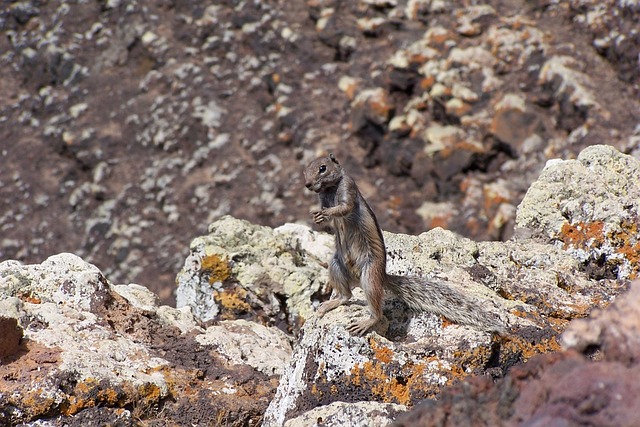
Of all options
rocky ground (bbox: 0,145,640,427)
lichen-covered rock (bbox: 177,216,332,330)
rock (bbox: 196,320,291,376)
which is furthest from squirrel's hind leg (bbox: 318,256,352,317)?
lichen-covered rock (bbox: 177,216,332,330)

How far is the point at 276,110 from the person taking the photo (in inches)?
616

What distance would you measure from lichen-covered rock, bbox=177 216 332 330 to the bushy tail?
2323 millimetres

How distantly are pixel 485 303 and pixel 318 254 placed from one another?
3.74 meters

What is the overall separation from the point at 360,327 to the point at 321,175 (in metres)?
1.77

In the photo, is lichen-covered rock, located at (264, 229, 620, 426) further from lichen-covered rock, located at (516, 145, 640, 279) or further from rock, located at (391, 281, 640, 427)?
rock, located at (391, 281, 640, 427)

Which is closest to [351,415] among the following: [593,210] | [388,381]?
[388,381]

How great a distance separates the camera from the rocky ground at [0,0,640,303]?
13.7m

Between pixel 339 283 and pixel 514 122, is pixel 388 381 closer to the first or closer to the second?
pixel 339 283

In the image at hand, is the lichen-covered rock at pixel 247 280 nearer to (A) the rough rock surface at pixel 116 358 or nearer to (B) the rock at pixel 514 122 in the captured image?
(A) the rough rock surface at pixel 116 358

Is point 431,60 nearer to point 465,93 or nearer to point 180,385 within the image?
point 465,93

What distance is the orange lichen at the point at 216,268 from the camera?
28.1 feet

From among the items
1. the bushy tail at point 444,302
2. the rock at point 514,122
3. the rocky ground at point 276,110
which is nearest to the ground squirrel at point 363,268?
the bushy tail at point 444,302

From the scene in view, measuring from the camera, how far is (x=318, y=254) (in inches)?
374

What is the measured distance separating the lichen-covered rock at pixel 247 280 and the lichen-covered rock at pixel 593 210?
2.59 m
